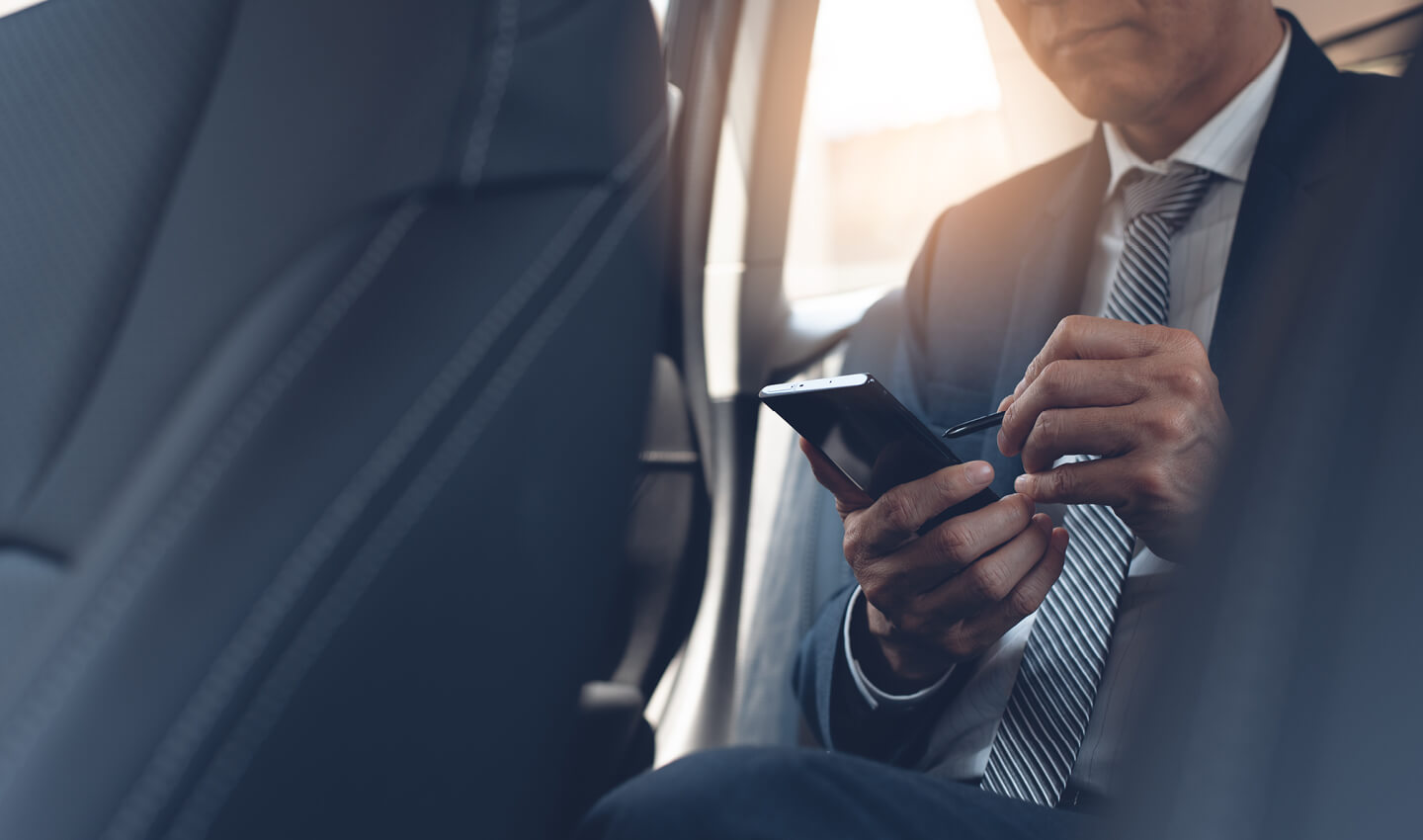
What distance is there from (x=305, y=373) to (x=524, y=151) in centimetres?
23

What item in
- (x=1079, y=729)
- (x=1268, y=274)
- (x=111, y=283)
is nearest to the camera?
(x=1268, y=274)

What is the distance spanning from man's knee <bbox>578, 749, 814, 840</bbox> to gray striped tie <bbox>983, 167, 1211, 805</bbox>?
0.17m

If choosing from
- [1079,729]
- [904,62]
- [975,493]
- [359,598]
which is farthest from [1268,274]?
[359,598]

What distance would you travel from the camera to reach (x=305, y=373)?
0.60 m

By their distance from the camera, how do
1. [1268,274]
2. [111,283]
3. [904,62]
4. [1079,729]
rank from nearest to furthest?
[1268,274], [1079,729], [111,283], [904,62]

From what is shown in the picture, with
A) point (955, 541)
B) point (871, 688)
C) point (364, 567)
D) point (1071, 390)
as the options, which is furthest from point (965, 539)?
point (364, 567)

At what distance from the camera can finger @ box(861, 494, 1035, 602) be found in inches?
20.2

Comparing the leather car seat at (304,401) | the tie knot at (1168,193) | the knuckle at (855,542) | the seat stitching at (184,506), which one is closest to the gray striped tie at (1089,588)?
the tie knot at (1168,193)

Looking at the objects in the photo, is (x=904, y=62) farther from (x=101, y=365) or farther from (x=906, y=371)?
(x=101, y=365)

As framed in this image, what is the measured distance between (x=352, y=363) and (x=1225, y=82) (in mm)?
549

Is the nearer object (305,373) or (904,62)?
(305,373)

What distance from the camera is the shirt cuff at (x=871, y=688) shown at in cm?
66

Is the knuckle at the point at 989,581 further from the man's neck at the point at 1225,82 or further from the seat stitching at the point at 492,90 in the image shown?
the seat stitching at the point at 492,90

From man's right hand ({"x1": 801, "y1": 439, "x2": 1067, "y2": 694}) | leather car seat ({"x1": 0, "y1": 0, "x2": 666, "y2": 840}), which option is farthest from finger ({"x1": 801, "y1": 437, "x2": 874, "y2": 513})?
leather car seat ({"x1": 0, "y1": 0, "x2": 666, "y2": 840})
